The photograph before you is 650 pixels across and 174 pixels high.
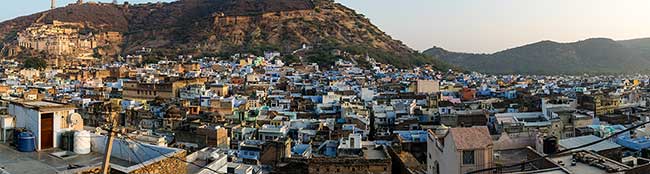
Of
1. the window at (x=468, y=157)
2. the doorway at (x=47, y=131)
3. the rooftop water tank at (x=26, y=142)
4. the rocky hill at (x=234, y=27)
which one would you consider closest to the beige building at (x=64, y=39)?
the rocky hill at (x=234, y=27)

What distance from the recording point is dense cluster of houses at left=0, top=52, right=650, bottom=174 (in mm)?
Answer: 8086

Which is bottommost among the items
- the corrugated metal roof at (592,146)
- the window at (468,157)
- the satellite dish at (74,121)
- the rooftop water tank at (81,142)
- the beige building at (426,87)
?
the corrugated metal roof at (592,146)

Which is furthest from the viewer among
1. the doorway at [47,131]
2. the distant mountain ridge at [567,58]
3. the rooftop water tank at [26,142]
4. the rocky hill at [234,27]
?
the distant mountain ridge at [567,58]

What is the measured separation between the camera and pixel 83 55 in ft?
260

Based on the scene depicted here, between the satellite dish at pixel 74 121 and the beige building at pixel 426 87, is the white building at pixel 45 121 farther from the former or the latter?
the beige building at pixel 426 87

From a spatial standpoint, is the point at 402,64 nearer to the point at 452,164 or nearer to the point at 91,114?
the point at 91,114

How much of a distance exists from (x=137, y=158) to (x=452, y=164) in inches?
216

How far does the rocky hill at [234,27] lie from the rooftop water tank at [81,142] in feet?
222

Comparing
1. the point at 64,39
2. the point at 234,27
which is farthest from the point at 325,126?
the point at 64,39

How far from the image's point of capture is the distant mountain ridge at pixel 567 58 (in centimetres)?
11031

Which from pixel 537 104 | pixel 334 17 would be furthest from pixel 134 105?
pixel 334 17

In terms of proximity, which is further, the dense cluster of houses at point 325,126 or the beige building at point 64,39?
the beige building at point 64,39

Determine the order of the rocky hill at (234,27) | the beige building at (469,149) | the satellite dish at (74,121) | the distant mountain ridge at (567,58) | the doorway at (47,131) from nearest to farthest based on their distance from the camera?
the doorway at (47,131), the satellite dish at (74,121), the beige building at (469,149), the rocky hill at (234,27), the distant mountain ridge at (567,58)

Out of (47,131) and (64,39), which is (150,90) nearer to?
(47,131)
